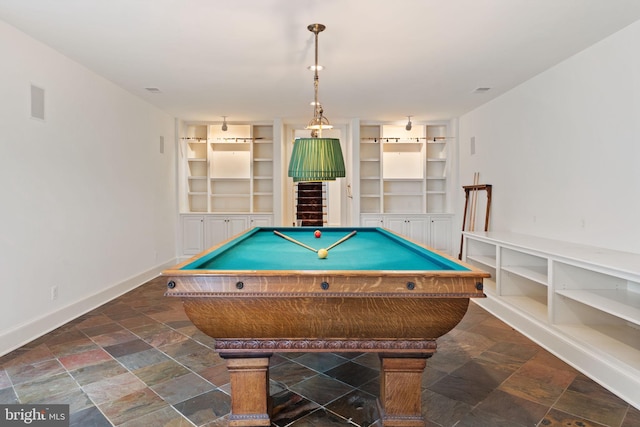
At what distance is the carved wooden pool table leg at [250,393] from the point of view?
1922 mm

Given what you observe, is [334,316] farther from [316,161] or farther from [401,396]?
[316,161]

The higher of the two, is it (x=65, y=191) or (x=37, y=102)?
(x=37, y=102)

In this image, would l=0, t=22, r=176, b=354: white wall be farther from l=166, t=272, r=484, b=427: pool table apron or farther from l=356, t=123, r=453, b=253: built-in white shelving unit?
l=356, t=123, r=453, b=253: built-in white shelving unit

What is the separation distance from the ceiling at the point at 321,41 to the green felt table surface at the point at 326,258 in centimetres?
172

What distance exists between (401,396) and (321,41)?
9.36ft

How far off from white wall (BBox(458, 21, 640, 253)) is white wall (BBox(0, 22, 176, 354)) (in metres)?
5.00

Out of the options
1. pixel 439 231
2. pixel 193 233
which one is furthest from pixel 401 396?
pixel 193 233

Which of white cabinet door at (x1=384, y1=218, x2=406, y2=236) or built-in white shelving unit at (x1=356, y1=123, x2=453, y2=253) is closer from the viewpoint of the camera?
white cabinet door at (x1=384, y1=218, x2=406, y2=236)

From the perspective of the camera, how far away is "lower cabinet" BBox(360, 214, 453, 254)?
6.75m

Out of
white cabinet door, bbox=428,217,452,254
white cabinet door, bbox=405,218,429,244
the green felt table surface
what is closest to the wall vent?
the green felt table surface

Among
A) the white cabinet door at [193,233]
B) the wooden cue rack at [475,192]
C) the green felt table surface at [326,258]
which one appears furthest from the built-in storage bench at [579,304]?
the white cabinet door at [193,233]

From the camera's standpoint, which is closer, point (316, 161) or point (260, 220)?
point (316, 161)

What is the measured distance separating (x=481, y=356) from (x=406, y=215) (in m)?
4.00

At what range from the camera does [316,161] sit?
2.52 meters
